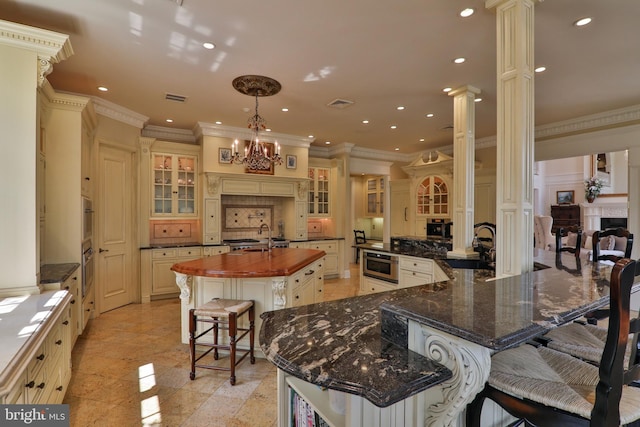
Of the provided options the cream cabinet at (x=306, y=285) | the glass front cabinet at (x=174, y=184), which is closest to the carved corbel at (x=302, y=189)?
the glass front cabinet at (x=174, y=184)

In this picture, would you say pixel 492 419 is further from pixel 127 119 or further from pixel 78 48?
pixel 127 119

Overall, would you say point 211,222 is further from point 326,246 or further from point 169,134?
point 326,246

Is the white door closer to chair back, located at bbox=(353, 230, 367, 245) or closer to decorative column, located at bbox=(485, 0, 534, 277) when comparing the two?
decorative column, located at bbox=(485, 0, 534, 277)

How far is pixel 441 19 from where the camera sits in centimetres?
241

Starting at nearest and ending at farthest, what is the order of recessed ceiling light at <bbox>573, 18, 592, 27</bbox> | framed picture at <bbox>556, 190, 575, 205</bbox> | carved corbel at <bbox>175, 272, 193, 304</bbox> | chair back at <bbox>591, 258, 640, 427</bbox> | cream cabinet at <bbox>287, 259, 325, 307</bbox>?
chair back at <bbox>591, 258, 640, 427</bbox>
recessed ceiling light at <bbox>573, 18, 592, 27</bbox>
carved corbel at <bbox>175, 272, 193, 304</bbox>
cream cabinet at <bbox>287, 259, 325, 307</bbox>
framed picture at <bbox>556, 190, 575, 205</bbox>

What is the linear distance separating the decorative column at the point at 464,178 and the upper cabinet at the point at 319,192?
3.53m

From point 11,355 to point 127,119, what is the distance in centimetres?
409

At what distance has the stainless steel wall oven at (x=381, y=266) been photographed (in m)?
4.02

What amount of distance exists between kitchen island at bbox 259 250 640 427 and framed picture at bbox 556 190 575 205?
1045cm

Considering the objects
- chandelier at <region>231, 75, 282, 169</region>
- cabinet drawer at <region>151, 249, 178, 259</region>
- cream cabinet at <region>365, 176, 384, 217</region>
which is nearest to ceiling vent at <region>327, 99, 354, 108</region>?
chandelier at <region>231, 75, 282, 169</region>

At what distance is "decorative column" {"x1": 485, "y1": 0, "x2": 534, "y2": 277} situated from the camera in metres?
2.01

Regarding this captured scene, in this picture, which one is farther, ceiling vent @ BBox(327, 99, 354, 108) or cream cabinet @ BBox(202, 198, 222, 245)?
cream cabinet @ BBox(202, 198, 222, 245)

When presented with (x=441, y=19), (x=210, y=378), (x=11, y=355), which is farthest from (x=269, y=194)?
(x=11, y=355)

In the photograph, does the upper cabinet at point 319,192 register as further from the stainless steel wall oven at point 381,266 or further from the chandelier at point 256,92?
the chandelier at point 256,92
